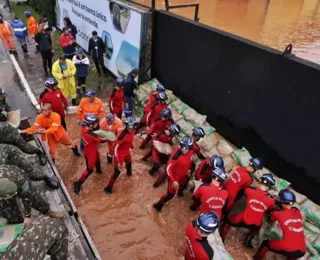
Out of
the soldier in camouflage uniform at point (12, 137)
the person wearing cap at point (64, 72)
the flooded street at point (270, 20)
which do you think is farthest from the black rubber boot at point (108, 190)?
the flooded street at point (270, 20)

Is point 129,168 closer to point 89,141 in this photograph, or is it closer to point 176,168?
point 89,141

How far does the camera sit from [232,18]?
13.1 m

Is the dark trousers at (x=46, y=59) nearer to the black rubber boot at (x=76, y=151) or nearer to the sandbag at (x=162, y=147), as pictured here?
the black rubber boot at (x=76, y=151)

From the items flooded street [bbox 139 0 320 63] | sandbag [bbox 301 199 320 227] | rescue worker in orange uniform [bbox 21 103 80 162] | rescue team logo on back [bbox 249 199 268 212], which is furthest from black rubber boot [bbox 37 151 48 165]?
flooded street [bbox 139 0 320 63]

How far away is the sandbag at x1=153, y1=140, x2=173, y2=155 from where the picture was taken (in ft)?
18.5

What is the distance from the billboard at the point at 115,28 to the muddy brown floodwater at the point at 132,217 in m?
3.52

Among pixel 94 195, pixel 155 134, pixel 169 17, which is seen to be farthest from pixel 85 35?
pixel 94 195

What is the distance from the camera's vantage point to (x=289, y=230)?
399cm

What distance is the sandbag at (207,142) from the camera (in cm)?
570

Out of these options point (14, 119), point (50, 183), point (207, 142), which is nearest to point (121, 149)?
point (50, 183)

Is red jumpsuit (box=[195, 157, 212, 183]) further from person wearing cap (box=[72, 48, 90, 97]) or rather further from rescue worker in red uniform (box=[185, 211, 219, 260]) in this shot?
person wearing cap (box=[72, 48, 90, 97])

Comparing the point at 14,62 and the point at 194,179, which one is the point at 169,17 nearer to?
the point at 194,179

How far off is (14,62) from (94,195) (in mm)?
7463

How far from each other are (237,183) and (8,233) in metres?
3.30
